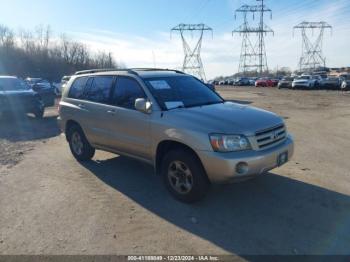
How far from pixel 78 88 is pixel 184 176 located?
3419mm

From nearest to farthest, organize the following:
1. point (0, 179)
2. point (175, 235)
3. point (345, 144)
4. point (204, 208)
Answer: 1. point (175, 235)
2. point (204, 208)
3. point (0, 179)
4. point (345, 144)

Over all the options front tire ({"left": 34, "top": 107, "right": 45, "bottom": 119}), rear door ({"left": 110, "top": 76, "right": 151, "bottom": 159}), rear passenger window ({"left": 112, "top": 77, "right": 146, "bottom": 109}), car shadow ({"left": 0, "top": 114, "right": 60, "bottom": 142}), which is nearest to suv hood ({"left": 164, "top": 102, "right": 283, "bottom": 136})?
rear door ({"left": 110, "top": 76, "right": 151, "bottom": 159})

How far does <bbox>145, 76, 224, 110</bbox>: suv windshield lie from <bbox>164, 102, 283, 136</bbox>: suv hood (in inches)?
10.3

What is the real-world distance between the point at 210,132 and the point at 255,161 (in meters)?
0.67

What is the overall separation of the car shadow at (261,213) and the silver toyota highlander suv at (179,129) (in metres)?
0.35

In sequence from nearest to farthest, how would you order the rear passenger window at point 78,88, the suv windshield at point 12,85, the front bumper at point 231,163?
the front bumper at point 231,163, the rear passenger window at point 78,88, the suv windshield at point 12,85

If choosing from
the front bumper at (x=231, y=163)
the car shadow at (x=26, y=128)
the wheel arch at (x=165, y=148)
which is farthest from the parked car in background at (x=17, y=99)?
the front bumper at (x=231, y=163)

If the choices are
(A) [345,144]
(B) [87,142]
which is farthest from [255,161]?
(A) [345,144]

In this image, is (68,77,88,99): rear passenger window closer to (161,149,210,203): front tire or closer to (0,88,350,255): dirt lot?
(0,88,350,255): dirt lot

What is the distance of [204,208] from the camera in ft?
15.9

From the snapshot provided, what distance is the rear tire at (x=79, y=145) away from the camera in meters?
7.14

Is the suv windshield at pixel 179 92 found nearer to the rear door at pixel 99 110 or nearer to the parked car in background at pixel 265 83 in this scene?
the rear door at pixel 99 110

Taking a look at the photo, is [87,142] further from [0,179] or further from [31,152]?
[31,152]

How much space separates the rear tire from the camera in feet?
23.4
